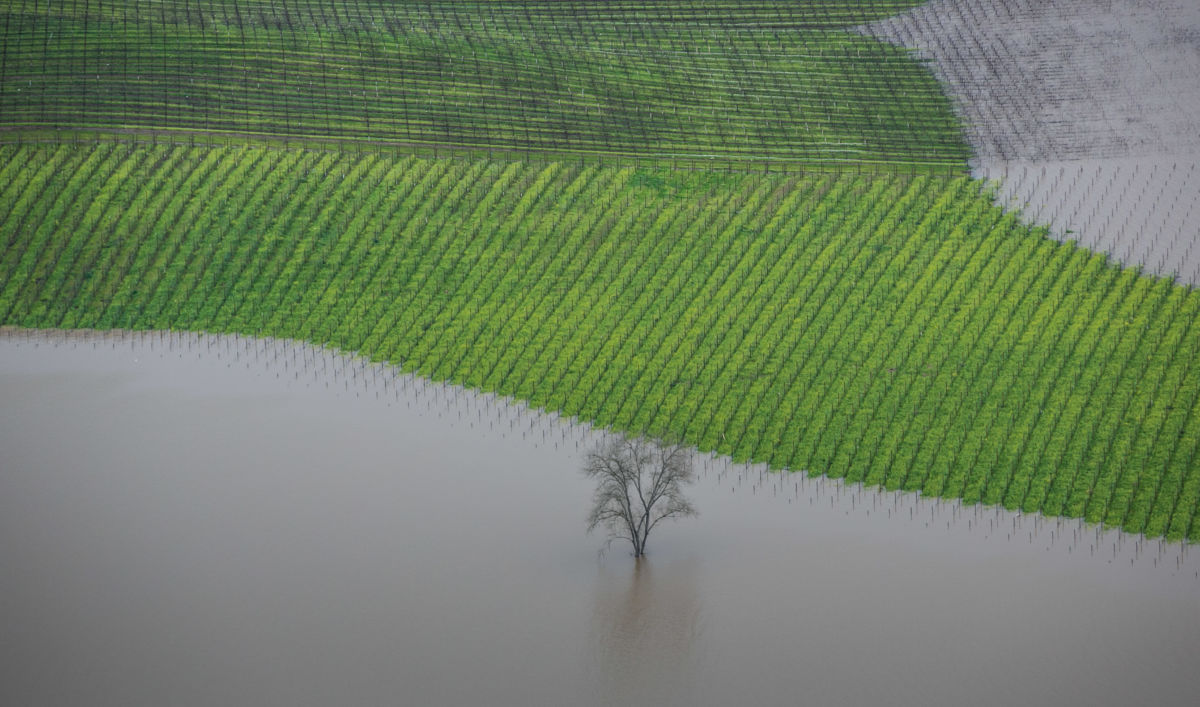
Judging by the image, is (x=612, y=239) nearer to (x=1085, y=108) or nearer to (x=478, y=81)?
(x=478, y=81)

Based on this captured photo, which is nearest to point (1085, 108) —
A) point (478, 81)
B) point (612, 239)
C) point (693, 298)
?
point (612, 239)

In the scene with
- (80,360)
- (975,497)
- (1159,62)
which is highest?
(1159,62)

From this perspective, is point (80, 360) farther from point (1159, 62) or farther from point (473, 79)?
point (1159, 62)

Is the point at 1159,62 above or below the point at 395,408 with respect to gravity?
above

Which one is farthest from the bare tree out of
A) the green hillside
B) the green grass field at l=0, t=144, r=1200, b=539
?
the green hillside

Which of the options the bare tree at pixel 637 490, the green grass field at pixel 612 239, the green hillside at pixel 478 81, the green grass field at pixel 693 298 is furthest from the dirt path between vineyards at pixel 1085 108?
the bare tree at pixel 637 490

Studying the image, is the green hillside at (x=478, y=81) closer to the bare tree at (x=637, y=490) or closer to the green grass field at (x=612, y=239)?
the green grass field at (x=612, y=239)

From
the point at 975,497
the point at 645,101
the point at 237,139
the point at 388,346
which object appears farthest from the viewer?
the point at 645,101

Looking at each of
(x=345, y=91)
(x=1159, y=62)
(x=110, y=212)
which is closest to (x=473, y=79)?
(x=345, y=91)
